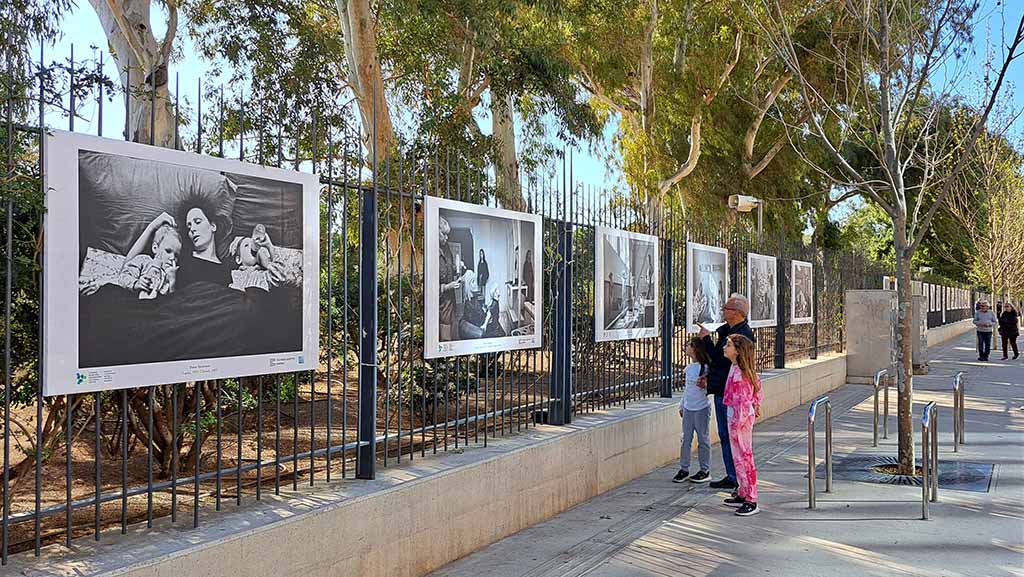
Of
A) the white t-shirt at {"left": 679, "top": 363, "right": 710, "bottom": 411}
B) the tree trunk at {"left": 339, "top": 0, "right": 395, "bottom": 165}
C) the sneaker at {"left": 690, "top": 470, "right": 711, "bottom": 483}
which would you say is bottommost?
the sneaker at {"left": 690, "top": 470, "right": 711, "bottom": 483}

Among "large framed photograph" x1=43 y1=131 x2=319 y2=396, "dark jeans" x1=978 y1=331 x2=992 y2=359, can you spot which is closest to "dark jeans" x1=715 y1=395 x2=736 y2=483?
"large framed photograph" x1=43 y1=131 x2=319 y2=396

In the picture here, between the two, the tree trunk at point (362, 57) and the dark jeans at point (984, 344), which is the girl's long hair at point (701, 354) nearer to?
the tree trunk at point (362, 57)

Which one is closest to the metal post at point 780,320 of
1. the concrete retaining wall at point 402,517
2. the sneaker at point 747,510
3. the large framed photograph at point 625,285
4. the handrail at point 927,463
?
the large framed photograph at point 625,285

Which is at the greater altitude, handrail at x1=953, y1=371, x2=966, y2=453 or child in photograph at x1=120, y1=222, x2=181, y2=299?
child in photograph at x1=120, y1=222, x2=181, y2=299

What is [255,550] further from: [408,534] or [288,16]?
[288,16]

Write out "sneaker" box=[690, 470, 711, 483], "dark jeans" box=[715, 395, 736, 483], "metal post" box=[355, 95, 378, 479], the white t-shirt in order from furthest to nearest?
"sneaker" box=[690, 470, 711, 483], the white t-shirt, "dark jeans" box=[715, 395, 736, 483], "metal post" box=[355, 95, 378, 479]

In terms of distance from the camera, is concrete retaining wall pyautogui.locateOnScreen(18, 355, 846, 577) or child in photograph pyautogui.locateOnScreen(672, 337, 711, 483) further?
child in photograph pyautogui.locateOnScreen(672, 337, 711, 483)

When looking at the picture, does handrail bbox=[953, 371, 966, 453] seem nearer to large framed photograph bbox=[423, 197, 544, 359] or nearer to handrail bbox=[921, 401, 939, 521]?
handrail bbox=[921, 401, 939, 521]

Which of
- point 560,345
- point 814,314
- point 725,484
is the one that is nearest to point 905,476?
point 725,484

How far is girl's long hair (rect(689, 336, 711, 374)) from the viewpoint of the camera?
8.70m

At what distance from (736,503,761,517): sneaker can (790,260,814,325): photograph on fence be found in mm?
9193

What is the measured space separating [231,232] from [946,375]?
20.6 meters

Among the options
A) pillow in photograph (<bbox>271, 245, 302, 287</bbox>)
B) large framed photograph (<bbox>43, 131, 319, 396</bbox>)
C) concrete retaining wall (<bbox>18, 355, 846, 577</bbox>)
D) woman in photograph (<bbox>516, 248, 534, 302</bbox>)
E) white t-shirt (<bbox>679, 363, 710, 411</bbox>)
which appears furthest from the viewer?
white t-shirt (<bbox>679, 363, 710, 411</bbox>)

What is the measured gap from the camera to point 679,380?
11977 millimetres
